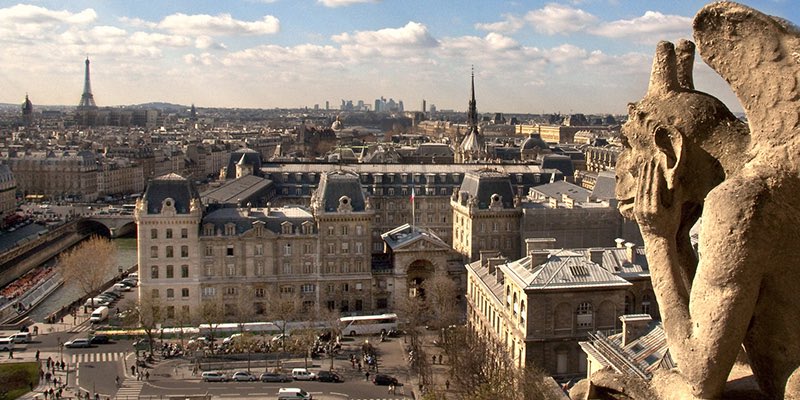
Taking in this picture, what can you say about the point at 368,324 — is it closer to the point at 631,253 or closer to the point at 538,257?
the point at 538,257

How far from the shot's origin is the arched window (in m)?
41.7

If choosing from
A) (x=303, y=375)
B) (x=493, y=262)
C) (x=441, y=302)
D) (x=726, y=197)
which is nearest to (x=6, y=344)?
(x=303, y=375)

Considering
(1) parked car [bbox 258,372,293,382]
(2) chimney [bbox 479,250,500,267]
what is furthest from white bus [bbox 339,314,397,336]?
(1) parked car [bbox 258,372,293,382]

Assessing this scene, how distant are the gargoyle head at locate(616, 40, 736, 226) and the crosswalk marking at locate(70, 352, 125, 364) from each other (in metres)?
50.7

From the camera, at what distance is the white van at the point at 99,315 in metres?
61.0

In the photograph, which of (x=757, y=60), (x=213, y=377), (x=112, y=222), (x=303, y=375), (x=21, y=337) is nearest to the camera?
(x=757, y=60)

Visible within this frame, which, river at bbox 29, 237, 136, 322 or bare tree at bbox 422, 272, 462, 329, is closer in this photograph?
bare tree at bbox 422, 272, 462, 329

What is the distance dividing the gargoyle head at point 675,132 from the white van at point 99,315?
5986cm

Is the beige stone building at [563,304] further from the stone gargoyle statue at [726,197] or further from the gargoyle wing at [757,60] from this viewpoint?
the gargoyle wing at [757,60]

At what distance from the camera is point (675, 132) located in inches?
291

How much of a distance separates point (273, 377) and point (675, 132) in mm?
43808

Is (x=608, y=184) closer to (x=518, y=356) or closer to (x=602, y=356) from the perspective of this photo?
(x=518, y=356)

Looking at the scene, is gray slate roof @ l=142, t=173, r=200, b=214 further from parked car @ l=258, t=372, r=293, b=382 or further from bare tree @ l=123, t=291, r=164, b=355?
parked car @ l=258, t=372, r=293, b=382

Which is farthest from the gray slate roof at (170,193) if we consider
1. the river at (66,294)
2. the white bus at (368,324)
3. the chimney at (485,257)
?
the chimney at (485,257)
